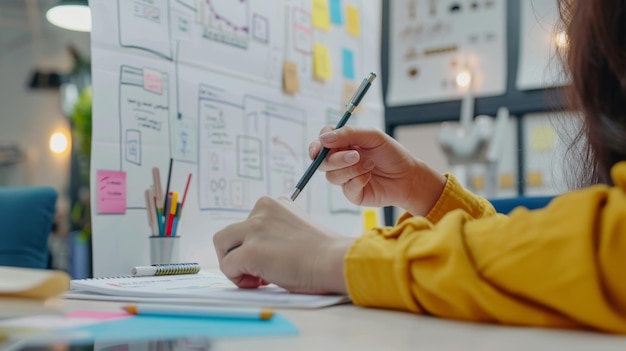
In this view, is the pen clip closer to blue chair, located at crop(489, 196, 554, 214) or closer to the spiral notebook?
the spiral notebook

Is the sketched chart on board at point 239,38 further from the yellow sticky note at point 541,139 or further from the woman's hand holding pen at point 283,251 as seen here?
the yellow sticky note at point 541,139

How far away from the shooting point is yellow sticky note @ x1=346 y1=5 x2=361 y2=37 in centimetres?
153

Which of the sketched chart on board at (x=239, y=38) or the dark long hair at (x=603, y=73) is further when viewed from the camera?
the sketched chart on board at (x=239, y=38)

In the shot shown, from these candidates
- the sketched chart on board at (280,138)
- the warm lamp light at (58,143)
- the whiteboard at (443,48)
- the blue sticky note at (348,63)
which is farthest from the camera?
the warm lamp light at (58,143)

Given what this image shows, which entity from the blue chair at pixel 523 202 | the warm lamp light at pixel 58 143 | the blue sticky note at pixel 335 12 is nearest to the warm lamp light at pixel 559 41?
the blue chair at pixel 523 202

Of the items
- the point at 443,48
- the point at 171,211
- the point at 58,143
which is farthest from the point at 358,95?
the point at 58,143

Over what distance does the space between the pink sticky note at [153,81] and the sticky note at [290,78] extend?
1.11ft

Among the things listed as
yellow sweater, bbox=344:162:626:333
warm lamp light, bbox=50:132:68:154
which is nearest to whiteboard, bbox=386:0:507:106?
yellow sweater, bbox=344:162:626:333

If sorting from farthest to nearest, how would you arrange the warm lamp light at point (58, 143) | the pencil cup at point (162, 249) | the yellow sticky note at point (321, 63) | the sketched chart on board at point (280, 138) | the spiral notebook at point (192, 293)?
the warm lamp light at point (58, 143) → the yellow sticky note at point (321, 63) → the sketched chart on board at point (280, 138) → the pencil cup at point (162, 249) → the spiral notebook at point (192, 293)

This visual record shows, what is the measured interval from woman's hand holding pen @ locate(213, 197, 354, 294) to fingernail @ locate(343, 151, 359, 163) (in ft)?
0.81

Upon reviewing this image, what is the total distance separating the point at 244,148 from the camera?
1.19m

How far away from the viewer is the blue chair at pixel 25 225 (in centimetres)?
142

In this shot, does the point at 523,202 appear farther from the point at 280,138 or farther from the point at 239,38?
the point at 239,38

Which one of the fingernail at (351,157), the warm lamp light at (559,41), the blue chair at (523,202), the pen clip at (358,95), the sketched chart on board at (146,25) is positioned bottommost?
the blue chair at (523,202)
